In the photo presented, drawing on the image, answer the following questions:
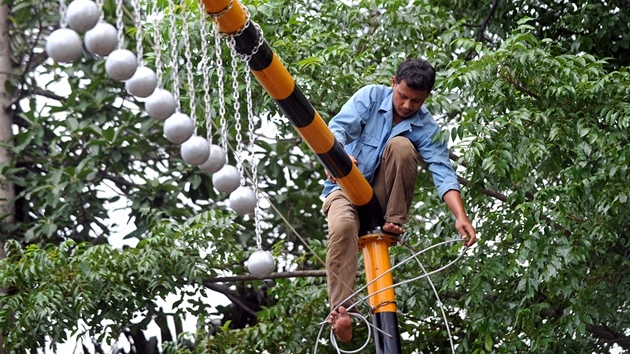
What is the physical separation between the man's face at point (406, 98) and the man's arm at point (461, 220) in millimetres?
→ 408

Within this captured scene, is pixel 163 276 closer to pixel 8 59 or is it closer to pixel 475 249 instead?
pixel 475 249

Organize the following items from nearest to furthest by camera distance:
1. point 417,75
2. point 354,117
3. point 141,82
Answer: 1. point 141,82
2. point 417,75
3. point 354,117

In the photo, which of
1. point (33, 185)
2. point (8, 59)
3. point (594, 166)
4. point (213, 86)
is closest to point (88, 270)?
point (213, 86)

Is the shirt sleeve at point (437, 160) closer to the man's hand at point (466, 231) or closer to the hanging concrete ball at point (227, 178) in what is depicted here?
the man's hand at point (466, 231)

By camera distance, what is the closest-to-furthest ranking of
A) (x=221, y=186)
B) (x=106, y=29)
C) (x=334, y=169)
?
(x=106, y=29) → (x=221, y=186) → (x=334, y=169)

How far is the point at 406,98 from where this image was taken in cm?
532

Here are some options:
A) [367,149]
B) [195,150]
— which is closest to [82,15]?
[195,150]

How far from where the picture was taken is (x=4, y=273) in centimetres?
718

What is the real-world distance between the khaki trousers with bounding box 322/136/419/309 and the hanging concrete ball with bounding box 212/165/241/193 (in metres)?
1.13

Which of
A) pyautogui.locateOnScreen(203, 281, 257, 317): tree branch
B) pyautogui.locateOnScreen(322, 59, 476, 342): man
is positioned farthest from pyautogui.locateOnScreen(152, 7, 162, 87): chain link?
pyautogui.locateOnScreen(203, 281, 257, 317): tree branch

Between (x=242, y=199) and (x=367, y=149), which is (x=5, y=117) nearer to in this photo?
(x=367, y=149)

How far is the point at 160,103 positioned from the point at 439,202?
3723 mm

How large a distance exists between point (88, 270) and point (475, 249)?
7.28 ft

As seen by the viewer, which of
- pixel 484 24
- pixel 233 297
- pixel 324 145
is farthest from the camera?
pixel 233 297
